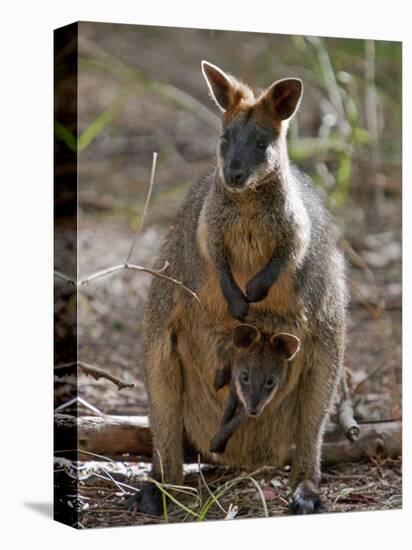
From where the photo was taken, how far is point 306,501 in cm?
704

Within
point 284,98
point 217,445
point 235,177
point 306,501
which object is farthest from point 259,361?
point 284,98

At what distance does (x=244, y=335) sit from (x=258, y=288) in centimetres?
29

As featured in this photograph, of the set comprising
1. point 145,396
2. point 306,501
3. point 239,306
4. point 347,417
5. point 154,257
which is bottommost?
point 306,501

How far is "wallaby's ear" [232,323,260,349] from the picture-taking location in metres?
6.73

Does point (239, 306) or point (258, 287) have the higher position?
point (258, 287)

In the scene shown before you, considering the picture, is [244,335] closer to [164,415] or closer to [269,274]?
[269,274]

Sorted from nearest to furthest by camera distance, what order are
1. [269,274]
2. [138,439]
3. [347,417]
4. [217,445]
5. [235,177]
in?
[235,177] < [269,274] < [217,445] < [138,439] < [347,417]

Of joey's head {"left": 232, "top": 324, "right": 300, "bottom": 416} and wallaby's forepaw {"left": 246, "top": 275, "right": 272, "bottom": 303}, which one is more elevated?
wallaby's forepaw {"left": 246, "top": 275, "right": 272, "bottom": 303}

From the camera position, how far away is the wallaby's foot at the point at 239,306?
263 inches

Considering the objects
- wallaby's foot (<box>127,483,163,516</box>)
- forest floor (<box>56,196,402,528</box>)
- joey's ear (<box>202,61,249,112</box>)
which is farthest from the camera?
forest floor (<box>56,196,402,528</box>)

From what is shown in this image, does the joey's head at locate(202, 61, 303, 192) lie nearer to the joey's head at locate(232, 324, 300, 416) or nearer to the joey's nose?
the joey's nose

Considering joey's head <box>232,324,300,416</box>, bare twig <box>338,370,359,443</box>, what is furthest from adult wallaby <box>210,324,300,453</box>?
bare twig <box>338,370,359,443</box>

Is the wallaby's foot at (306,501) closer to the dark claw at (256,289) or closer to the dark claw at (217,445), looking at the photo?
the dark claw at (217,445)

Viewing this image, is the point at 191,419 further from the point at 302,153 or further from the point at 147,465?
the point at 302,153
